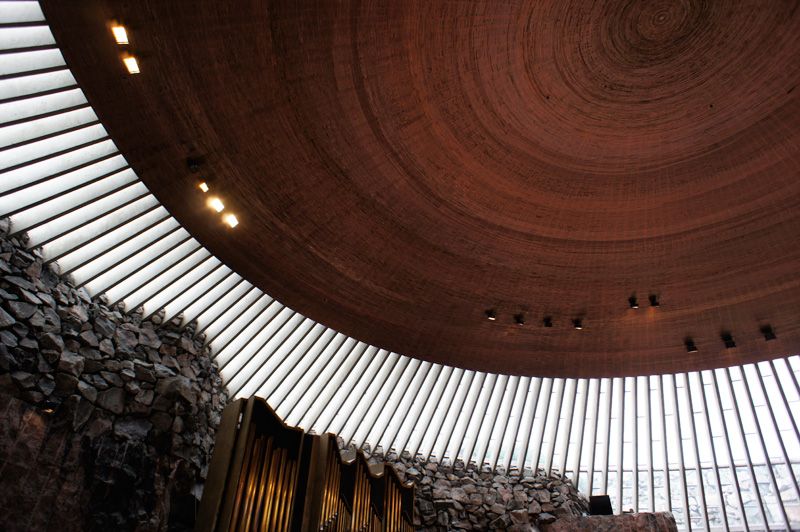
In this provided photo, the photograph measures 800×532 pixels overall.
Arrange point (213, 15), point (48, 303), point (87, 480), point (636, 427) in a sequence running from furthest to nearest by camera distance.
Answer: point (636, 427)
point (48, 303)
point (87, 480)
point (213, 15)

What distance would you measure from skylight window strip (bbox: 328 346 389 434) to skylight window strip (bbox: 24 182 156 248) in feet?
20.7

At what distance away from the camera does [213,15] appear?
537 centimetres

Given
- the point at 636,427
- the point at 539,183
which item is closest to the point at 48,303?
the point at 539,183

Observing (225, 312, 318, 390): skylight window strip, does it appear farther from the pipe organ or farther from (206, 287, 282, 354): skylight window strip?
the pipe organ

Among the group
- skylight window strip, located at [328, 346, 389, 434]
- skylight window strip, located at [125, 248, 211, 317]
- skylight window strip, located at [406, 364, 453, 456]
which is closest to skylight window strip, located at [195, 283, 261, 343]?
skylight window strip, located at [125, 248, 211, 317]

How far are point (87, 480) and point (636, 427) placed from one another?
13.9 metres

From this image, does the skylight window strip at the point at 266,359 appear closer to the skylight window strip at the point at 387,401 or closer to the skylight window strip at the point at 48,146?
the skylight window strip at the point at 387,401

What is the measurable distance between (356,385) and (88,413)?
20.5ft

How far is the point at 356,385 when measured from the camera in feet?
41.3

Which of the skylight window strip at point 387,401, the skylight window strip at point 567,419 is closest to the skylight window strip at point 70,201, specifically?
the skylight window strip at point 387,401

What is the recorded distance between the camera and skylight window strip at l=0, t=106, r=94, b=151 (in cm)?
638

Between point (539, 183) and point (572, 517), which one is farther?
point (572, 517)

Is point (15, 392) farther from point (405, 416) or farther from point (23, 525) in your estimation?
point (405, 416)

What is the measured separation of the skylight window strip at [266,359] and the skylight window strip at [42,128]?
543cm
